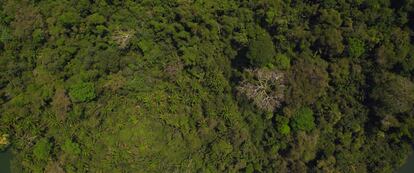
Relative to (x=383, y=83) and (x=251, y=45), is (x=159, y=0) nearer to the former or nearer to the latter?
(x=251, y=45)

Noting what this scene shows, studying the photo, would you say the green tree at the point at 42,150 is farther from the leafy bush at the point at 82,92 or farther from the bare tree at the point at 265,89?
the bare tree at the point at 265,89

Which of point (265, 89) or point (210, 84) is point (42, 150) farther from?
point (265, 89)

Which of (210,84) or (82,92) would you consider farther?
(210,84)

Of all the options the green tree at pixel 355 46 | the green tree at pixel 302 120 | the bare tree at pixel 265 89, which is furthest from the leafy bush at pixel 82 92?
the green tree at pixel 355 46

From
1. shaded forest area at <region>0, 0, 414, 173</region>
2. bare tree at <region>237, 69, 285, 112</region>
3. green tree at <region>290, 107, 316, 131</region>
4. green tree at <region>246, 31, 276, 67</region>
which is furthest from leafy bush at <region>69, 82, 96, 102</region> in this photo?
green tree at <region>290, 107, 316, 131</region>

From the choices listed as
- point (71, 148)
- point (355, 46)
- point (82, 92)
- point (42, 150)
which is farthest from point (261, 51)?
point (42, 150)

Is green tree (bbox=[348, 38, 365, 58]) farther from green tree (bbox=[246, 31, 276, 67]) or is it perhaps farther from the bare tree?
green tree (bbox=[246, 31, 276, 67])
